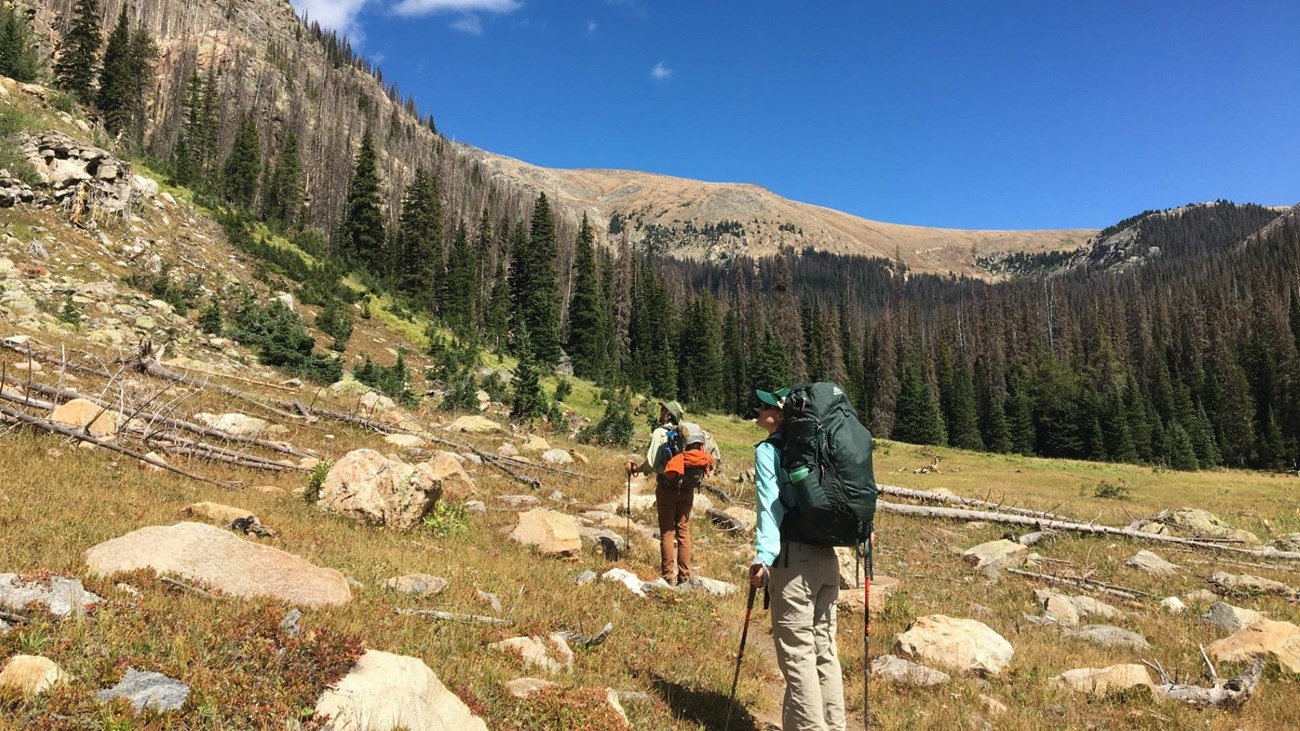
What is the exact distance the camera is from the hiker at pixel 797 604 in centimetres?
482

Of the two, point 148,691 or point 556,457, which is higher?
point 148,691

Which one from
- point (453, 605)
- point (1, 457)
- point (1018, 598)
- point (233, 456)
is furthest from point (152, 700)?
point (1018, 598)

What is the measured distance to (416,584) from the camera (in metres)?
7.01

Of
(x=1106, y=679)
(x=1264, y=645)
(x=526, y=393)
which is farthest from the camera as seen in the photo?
(x=526, y=393)

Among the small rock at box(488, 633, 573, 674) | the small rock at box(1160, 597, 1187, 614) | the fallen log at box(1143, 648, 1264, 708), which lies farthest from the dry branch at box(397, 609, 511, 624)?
the small rock at box(1160, 597, 1187, 614)

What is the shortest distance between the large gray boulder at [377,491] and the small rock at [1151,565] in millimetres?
16629

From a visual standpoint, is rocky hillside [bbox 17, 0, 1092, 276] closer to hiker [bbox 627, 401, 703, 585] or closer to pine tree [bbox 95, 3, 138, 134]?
pine tree [bbox 95, 3, 138, 134]

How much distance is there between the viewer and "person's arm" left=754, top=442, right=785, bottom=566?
15.8 ft

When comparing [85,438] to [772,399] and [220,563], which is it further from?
[772,399]

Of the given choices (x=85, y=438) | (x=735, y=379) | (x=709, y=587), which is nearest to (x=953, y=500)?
(x=709, y=587)

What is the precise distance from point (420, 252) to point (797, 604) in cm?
6218

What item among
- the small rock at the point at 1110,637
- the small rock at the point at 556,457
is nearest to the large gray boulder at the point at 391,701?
the small rock at the point at 1110,637

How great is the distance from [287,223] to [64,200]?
33908mm

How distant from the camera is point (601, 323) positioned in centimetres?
7025
